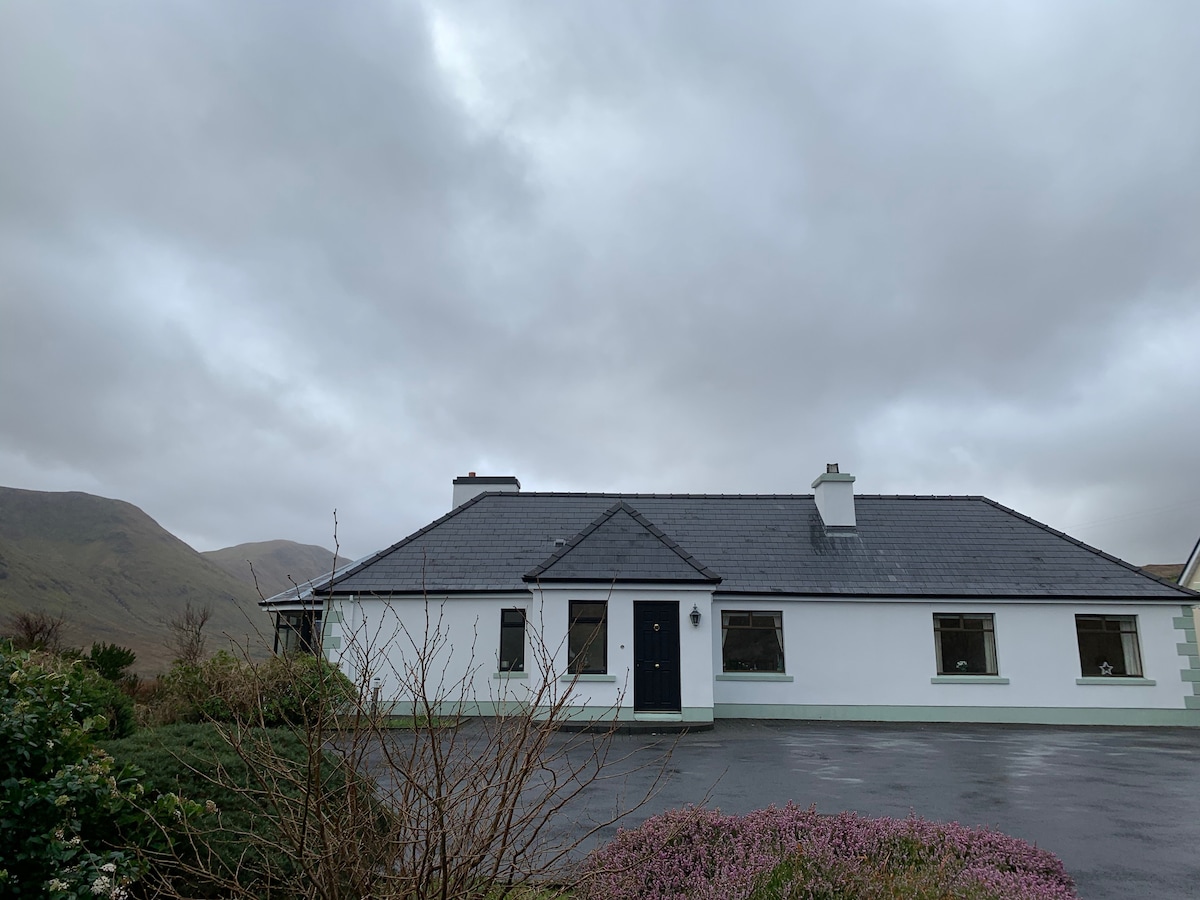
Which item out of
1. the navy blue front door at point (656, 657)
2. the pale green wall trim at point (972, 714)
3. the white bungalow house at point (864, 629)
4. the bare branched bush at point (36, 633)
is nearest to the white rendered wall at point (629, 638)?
the navy blue front door at point (656, 657)

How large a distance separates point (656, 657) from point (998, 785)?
25.3 ft

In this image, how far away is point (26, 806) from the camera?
4.14m

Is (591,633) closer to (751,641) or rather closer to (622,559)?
(622,559)

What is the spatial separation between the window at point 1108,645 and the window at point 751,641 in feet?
25.9

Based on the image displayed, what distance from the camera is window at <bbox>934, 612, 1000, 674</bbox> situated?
19703mm

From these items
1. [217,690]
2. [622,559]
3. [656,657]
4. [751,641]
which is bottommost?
[217,690]

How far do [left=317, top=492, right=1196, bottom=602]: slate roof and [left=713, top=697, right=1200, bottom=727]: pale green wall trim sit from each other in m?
2.92

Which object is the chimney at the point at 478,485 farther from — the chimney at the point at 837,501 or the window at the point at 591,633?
the chimney at the point at 837,501

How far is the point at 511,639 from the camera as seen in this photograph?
20000 mm

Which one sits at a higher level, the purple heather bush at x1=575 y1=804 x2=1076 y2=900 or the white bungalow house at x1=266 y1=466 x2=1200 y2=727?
the white bungalow house at x1=266 y1=466 x2=1200 y2=727

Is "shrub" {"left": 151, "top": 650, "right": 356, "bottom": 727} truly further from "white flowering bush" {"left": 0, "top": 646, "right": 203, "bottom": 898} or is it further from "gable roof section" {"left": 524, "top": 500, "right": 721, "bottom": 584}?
"white flowering bush" {"left": 0, "top": 646, "right": 203, "bottom": 898}

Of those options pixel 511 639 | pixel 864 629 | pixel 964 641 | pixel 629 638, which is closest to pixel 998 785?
pixel 629 638

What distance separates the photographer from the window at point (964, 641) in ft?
64.6

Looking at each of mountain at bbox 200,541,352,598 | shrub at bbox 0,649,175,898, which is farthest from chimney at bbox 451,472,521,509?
mountain at bbox 200,541,352,598
